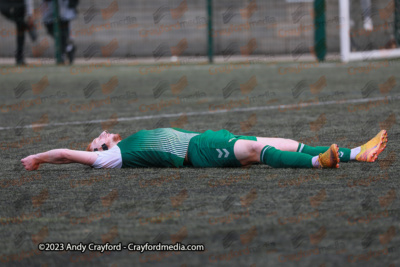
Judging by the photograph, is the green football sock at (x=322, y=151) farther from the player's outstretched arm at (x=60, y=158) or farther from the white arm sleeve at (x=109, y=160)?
the player's outstretched arm at (x=60, y=158)

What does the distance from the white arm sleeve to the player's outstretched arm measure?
4cm

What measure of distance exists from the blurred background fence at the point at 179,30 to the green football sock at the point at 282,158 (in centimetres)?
1455

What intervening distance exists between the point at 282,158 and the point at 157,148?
77 centimetres

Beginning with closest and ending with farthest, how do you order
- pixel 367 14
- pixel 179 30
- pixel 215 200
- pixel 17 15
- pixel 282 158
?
pixel 215 200
pixel 282 158
pixel 367 14
pixel 17 15
pixel 179 30

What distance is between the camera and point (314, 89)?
32.3ft

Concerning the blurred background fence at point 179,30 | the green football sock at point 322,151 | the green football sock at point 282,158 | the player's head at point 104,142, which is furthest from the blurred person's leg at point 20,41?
the green football sock at point 282,158

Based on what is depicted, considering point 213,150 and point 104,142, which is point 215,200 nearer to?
point 213,150

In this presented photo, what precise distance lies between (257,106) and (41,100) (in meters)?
3.34

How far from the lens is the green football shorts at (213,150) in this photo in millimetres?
4125

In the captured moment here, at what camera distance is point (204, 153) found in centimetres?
418

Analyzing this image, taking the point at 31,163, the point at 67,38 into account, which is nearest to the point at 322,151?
the point at 31,163

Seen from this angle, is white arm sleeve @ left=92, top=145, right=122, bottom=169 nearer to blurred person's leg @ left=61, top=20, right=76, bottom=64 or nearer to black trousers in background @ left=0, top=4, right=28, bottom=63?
blurred person's leg @ left=61, top=20, right=76, bottom=64

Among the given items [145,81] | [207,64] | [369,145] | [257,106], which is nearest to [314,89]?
[257,106]

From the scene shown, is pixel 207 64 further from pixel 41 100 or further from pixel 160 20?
pixel 41 100
